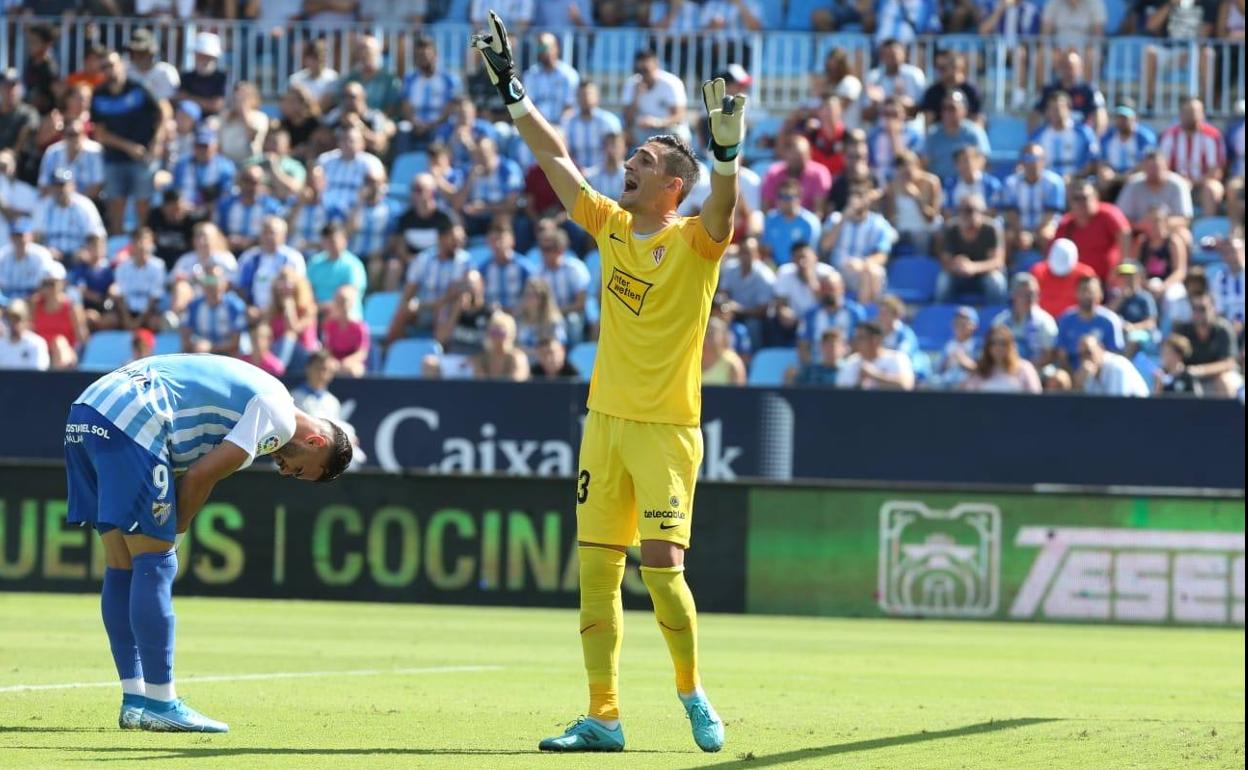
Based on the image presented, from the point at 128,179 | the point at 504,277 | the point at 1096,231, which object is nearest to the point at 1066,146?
the point at 1096,231

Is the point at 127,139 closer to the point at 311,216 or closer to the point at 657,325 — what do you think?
the point at 311,216

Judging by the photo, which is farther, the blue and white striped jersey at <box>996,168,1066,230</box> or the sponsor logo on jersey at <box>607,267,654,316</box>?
the blue and white striped jersey at <box>996,168,1066,230</box>

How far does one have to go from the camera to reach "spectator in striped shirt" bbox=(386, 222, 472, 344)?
21.7m

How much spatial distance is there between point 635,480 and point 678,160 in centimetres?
123

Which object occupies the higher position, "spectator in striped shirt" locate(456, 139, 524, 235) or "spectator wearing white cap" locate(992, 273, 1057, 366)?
"spectator in striped shirt" locate(456, 139, 524, 235)

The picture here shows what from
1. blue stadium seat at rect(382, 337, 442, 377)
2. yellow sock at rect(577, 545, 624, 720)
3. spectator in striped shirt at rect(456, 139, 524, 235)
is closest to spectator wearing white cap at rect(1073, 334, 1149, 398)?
blue stadium seat at rect(382, 337, 442, 377)

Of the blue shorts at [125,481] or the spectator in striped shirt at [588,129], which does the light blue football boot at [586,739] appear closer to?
the blue shorts at [125,481]

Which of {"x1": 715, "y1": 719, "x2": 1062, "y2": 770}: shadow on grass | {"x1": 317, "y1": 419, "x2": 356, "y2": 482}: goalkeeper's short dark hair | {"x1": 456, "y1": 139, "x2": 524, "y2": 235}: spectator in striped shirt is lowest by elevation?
{"x1": 715, "y1": 719, "x2": 1062, "y2": 770}: shadow on grass

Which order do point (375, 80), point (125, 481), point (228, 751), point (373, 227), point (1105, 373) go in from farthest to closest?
point (375, 80)
point (373, 227)
point (1105, 373)
point (125, 481)
point (228, 751)

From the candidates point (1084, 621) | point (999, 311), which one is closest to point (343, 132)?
point (999, 311)

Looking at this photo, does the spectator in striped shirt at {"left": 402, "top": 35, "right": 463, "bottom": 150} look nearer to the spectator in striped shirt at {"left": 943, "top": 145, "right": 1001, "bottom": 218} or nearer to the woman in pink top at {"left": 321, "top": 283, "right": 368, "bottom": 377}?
the woman in pink top at {"left": 321, "top": 283, "right": 368, "bottom": 377}

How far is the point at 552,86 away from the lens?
79.6ft

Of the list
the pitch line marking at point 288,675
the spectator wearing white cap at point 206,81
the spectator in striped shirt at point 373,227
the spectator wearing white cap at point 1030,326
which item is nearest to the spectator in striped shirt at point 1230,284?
the spectator wearing white cap at point 1030,326

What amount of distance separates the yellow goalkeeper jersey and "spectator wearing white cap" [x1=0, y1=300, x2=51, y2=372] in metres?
13.8
